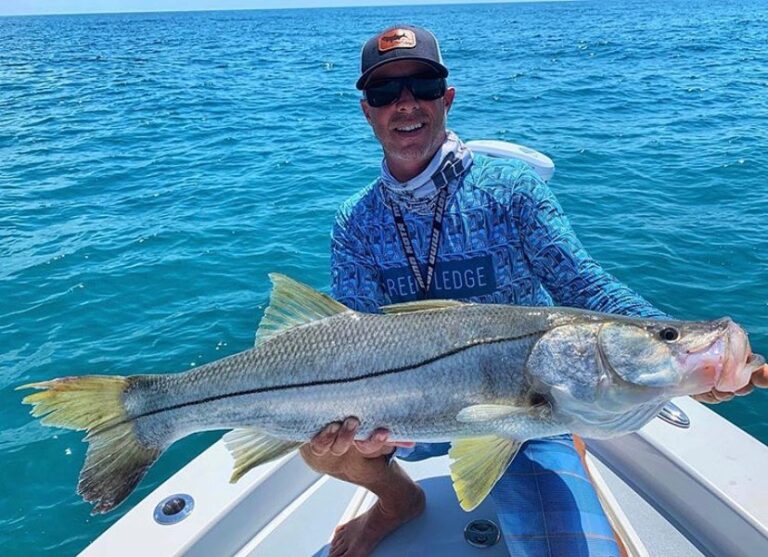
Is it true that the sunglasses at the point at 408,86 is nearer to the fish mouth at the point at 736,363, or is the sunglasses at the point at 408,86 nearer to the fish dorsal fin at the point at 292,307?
the fish dorsal fin at the point at 292,307

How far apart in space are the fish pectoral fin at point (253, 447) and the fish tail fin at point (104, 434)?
323 mm

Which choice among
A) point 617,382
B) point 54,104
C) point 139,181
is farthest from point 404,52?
point 54,104

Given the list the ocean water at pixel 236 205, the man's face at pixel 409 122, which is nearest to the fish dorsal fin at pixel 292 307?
the man's face at pixel 409 122

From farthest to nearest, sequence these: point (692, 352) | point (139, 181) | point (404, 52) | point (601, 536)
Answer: point (139, 181) → point (404, 52) → point (601, 536) → point (692, 352)

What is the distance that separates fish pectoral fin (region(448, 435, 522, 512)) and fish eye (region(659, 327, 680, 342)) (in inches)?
27.9

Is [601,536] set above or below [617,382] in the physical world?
below

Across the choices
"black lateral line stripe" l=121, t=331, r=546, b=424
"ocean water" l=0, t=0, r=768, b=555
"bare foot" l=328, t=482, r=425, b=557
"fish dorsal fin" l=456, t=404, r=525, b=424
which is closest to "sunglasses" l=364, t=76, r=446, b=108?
"black lateral line stripe" l=121, t=331, r=546, b=424

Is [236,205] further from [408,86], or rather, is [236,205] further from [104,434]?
[104,434]

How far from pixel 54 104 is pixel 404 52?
2297 centimetres

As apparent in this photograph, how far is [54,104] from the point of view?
22609 mm

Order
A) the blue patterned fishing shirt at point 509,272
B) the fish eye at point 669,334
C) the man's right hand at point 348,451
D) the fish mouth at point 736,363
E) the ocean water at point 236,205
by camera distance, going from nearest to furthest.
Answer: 1. the fish mouth at point 736,363
2. the fish eye at point 669,334
3. the man's right hand at point 348,451
4. the blue patterned fishing shirt at point 509,272
5. the ocean water at point 236,205

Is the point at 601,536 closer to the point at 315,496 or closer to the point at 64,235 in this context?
the point at 315,496

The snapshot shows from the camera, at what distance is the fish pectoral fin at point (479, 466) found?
2.59 m

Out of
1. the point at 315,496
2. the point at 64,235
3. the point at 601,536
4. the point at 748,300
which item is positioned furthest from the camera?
the point at 64,235
